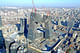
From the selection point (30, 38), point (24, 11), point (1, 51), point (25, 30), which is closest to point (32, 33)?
point (30, 38)

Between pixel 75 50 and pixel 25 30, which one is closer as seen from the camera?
pixel 75 50

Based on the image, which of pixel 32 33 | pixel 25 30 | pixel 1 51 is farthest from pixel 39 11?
pixel 1 51

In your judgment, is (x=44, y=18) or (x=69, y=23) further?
(x=69, y=23)

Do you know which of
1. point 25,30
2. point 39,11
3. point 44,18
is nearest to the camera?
point 25,30

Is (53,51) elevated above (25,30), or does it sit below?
below

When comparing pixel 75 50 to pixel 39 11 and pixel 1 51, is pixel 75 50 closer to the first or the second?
pixel 1 51

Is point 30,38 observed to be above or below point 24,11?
below

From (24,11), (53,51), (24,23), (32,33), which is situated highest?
(24,11)

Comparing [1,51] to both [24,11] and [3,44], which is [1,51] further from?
[24,11]

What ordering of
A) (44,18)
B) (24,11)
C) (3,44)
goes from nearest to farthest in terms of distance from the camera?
(3,44) → (44,18) → (24,11)
